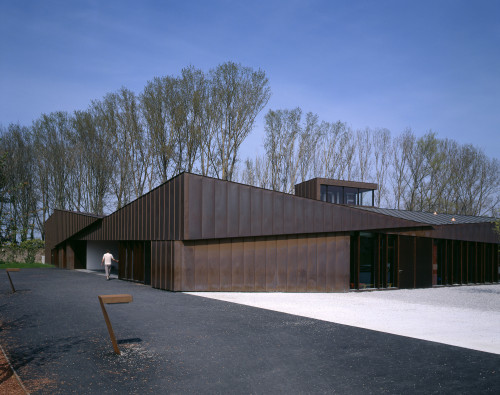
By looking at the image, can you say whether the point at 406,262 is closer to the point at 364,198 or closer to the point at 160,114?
the point at 364,198

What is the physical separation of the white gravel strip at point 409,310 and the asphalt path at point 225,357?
93 cm

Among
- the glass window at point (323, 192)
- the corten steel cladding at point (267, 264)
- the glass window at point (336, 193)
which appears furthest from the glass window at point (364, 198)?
the corten steel cladding at point (267, 264)

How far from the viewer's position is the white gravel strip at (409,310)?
9.49 meters

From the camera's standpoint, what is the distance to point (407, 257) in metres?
20.1

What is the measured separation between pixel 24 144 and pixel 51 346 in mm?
38665

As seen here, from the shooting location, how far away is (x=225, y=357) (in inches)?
283

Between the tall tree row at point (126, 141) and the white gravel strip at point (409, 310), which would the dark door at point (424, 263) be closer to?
the white gravel strip at point (409, 310)

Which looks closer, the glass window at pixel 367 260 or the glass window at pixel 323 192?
the glass window at pixel 367 260

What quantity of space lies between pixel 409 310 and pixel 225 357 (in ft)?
26.7

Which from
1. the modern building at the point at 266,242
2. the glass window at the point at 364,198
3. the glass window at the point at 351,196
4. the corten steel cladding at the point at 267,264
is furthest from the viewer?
the glass window at the point at 364,198

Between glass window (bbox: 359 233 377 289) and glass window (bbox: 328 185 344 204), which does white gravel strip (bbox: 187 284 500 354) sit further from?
glass window (bbox: 328 185 344 204)

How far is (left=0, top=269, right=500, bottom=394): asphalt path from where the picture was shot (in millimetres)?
5805

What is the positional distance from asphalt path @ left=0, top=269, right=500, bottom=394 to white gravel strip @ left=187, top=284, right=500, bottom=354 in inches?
36.7

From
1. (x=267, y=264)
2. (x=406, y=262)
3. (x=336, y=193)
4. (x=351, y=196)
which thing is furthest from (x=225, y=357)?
(x=351, y=196)
